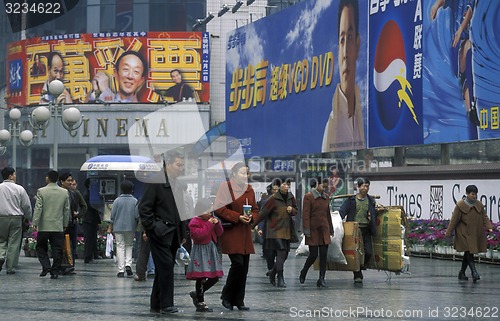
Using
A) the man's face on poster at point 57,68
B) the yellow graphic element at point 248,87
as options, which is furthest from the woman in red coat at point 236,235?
the man's face on poster at point 57,68

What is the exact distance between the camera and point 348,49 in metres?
39.3

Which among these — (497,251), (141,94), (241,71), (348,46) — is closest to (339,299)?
(497,251)

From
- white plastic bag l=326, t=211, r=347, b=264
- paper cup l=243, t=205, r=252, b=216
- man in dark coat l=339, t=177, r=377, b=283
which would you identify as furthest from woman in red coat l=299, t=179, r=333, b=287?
paper cup l=243, t=205, r=252, b=216

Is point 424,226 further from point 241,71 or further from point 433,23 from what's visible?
point 241,71

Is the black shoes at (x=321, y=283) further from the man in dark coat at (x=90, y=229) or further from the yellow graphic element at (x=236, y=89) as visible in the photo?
the yellow graphic element at (x=236, y=89)

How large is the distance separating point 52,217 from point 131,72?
145ft

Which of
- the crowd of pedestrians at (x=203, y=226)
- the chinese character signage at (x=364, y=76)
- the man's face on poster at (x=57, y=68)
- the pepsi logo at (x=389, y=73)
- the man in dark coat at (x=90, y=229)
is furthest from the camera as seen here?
the man's face on poster at (x=57, y=68)

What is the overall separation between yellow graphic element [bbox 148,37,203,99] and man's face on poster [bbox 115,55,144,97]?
0.76 m

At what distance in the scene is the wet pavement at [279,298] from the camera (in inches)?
558

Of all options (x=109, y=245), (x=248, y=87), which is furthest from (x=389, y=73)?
(x=248, y=87)

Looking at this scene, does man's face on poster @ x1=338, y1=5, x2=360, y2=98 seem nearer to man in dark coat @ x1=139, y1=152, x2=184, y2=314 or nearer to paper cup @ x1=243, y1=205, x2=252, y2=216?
paper cup @ x1=243, y1=205, x2=252, y2=216

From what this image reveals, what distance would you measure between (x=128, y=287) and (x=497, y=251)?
10.7 metres

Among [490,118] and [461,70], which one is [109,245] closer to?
[490,118]

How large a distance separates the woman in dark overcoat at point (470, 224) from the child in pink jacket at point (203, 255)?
6.57 m
